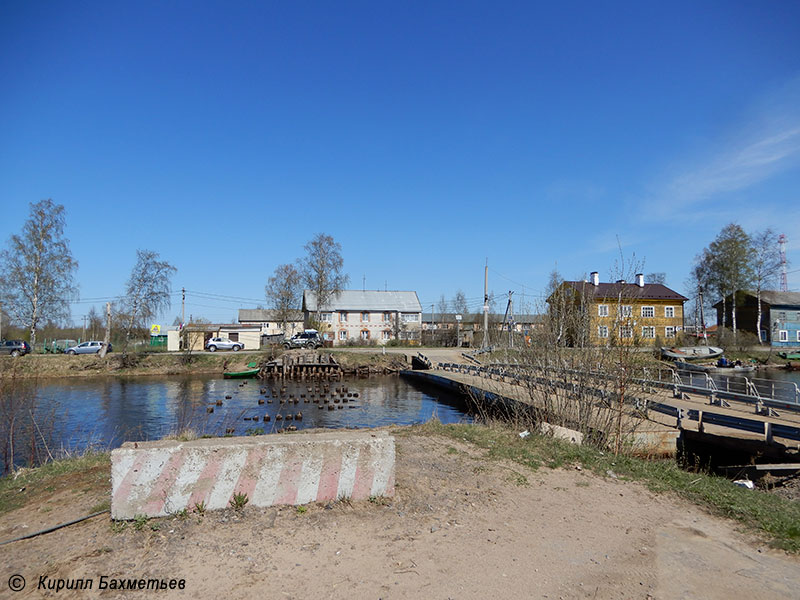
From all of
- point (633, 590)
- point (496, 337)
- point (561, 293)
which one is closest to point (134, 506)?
point (633, 590)

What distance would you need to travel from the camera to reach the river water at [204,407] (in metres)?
17.9

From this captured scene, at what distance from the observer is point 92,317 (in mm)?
69062

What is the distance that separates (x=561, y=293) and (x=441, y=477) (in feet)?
21.8

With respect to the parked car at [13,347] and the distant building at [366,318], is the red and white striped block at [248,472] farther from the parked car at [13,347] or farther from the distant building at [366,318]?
→ the distant building at [366,318]

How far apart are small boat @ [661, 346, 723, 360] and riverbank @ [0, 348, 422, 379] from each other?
24.6 meters

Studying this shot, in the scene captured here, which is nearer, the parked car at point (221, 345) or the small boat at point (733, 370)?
the small boat at point (733, 370)

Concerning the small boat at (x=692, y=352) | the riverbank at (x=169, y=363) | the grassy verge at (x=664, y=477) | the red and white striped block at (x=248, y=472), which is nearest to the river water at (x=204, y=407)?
the riverbank at (x=169, y=363)

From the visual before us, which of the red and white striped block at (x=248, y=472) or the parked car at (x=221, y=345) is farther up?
the red and white striped block at (x=248, y=472)

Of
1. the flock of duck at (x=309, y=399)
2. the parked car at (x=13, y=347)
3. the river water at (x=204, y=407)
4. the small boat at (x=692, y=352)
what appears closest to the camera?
the river water at (x=204, y=407)

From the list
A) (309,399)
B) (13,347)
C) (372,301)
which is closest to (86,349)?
(13,347)

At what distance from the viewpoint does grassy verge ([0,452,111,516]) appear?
6.02 meters

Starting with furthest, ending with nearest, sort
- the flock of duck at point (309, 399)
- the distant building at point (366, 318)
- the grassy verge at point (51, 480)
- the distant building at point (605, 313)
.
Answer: the distant building at point (366, 318) → the flock of duck at point (309, 399) → the distant building at point (605, 313) → the grassy verge at point (51, 480)

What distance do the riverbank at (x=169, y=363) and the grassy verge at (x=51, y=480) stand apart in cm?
3634

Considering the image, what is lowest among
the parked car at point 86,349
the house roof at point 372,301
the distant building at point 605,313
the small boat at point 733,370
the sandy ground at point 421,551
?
the small boat at point 733,370
